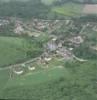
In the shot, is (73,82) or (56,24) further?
(56,24)

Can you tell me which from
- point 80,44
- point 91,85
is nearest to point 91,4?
point 80,44

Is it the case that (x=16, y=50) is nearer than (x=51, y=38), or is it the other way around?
(x=16, y=50)

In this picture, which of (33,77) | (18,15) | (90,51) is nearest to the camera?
(33,77)

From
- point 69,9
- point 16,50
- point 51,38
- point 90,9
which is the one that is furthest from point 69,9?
point 16,50

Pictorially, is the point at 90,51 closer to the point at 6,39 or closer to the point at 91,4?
the point at 6,39

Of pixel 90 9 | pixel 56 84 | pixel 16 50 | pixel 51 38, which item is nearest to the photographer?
pixel 56 84

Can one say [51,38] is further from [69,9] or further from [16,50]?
[69,9]

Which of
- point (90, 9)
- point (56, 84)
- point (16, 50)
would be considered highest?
point (90, 9)
